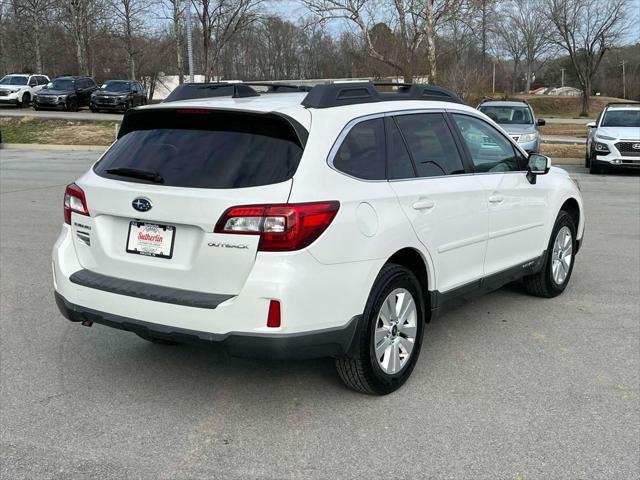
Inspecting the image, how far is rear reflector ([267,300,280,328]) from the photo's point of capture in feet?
10.7

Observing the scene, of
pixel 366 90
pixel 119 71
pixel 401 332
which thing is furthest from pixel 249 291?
pixel 119 71

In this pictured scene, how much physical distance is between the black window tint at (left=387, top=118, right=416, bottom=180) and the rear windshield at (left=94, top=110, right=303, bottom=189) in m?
0.73

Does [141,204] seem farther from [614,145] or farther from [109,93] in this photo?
[109,93]

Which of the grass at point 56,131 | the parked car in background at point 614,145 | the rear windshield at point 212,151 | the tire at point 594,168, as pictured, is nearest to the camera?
the rear windshield at point 212,151

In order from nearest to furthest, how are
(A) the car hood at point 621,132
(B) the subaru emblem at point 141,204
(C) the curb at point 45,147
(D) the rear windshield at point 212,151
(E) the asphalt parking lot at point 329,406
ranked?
(E) the asphalt parking lot at point 329,406
(D) the rear windshield at point 212,151
(B) the subaru emblem at point 141,204
(A) the car hood at point 621,132
(C) the curb at point 45,147

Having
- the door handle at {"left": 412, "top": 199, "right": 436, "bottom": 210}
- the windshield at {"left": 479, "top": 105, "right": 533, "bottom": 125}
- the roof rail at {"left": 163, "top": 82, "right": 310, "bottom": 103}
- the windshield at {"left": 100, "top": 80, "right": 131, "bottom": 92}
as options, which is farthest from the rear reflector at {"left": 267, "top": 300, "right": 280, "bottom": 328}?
the windshield at {"left": 100, "top": 80, "right": 131, "bottom": 92}

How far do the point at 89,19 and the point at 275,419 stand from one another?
54.0m

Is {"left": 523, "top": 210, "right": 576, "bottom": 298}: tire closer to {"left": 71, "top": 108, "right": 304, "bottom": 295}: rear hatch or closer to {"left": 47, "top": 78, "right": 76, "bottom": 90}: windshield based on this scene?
{"left": 71, "top": 108, "right": 304, "bottom": 295}: rear hatch

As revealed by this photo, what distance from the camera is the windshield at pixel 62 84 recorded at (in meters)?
34.1

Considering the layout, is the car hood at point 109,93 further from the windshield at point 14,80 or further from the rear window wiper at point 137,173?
the rear window wiper at point 137,173

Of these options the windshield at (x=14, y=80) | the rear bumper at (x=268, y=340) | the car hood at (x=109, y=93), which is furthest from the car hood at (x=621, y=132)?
the windshield at (x=14, y=80)

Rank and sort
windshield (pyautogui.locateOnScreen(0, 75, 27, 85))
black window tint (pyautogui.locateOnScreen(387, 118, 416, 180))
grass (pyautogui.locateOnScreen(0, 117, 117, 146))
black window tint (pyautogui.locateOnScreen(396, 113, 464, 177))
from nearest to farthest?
black window tint (pyautogui.locateOnScreen(387, 118, 416, 180)) → black window tint (pyautogui.locateOnScreen(396, 113, 464, 177)) → grass (pyautogui.locateOnScreen(0, 117, 117, 146)) → windshield (pyautogui.locateOnScreen(0, 75, 27, 85))

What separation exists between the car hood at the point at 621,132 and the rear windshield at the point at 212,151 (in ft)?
47.6

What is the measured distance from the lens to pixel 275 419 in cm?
366
